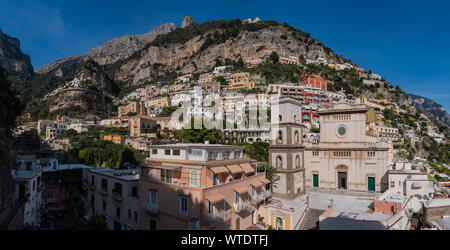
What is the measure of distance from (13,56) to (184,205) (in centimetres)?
18965

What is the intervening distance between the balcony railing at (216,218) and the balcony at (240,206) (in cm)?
100

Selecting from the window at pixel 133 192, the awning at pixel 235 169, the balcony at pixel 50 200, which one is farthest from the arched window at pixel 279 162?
the balcony at pixel 50 200

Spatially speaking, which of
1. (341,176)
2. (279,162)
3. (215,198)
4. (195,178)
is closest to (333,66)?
(341,176)

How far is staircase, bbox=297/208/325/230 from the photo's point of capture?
56.1 ft

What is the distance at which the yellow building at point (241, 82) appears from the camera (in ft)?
271

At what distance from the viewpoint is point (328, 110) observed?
25.7 meters

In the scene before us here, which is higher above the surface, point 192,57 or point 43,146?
point 192,57

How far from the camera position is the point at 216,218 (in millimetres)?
14508

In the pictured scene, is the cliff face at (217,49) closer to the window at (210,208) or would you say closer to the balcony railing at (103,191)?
the balcony railing at (103,191)

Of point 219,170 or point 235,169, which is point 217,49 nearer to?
point 235,169
